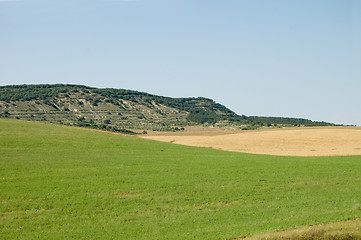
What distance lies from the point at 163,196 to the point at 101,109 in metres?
123

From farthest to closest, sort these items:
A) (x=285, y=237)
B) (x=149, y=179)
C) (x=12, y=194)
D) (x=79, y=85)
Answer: (x=79, y=85) < (x=149, y=179) < (x=12, y=194) < (x=285, y=237)

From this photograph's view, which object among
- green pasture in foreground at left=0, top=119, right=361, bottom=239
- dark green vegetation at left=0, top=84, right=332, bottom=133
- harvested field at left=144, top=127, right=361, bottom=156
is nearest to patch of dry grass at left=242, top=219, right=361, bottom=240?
green pasture in foreground at left=0, top=119, right=361, bottom=239

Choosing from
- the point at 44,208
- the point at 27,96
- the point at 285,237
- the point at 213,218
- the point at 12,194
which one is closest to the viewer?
the point at 285,237

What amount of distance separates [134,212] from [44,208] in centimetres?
364

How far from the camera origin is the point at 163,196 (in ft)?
56.4

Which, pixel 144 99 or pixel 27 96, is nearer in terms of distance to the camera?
pixel 27 96

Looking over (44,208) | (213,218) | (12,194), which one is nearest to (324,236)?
(213,218)

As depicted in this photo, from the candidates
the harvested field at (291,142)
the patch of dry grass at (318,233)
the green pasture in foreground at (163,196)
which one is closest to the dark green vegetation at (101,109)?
the harvested field at (291,142)

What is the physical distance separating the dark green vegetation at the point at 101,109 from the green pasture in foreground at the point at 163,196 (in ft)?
249

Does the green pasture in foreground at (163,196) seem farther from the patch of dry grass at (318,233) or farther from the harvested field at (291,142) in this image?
the harvested field at (291,142)

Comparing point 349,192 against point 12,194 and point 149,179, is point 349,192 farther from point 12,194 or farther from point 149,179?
point 12,194

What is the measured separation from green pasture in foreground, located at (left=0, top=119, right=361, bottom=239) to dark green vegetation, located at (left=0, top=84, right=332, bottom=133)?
249 feet

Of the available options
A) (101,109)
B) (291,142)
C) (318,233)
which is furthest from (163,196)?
(101,109)

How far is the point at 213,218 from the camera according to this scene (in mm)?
13773
